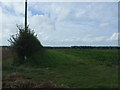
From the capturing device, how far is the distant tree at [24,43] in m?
21.6

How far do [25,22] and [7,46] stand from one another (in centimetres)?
263

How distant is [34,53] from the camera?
2245 centimetres

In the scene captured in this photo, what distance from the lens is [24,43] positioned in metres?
21.8

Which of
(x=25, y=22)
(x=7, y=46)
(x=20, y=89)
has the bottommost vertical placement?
(x=20, y=89)

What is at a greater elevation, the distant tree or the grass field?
the distant tree

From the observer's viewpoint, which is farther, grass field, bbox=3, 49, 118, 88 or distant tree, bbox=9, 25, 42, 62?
distant tree, bbox=9, 25, 42, 62

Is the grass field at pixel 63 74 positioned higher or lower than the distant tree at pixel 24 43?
lower

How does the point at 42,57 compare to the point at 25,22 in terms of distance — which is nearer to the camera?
the point at 25,22

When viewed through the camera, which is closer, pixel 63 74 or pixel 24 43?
pixel 63 74

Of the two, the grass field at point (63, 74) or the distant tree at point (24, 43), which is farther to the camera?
the distant tree at point (24, 43)

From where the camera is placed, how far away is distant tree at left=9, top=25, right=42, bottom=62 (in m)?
21.6

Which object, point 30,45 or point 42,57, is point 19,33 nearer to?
point 30,45

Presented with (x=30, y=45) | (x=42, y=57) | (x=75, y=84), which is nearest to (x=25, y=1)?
(x=30, y=45)

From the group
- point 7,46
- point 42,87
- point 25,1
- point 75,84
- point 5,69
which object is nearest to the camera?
point 42,87
